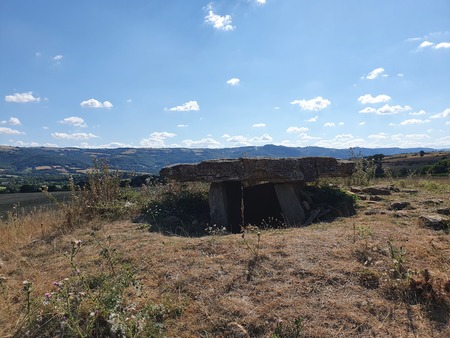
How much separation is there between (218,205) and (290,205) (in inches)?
59.1

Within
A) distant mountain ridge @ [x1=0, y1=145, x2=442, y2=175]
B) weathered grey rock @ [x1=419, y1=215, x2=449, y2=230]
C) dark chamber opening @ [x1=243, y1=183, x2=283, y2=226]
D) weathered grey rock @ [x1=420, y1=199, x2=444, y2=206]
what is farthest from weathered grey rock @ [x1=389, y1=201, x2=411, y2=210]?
distant mountain ridge @ [x1=0, y1=145, x2=442, y2=175]

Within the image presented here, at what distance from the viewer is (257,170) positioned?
7.67m

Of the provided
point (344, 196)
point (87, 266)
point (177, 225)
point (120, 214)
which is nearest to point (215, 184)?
point (177, 225)

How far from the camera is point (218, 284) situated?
4086 mm

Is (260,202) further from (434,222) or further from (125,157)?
(125,157)

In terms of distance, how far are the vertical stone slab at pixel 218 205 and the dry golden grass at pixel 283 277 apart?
1.78m

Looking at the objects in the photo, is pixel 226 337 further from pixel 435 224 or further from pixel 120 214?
pixel 120 214

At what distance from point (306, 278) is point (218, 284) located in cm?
96

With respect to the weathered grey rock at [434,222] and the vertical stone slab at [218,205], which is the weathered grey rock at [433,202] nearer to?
the weathered grey rock at [434,222]

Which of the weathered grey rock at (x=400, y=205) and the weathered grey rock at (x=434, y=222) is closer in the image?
the weathered grey rock at (x=434, y=222)

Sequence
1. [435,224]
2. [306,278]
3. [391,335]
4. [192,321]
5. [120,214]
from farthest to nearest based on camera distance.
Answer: [120,214] → [435,224] → [306,278] → [192,321] → [391,335]

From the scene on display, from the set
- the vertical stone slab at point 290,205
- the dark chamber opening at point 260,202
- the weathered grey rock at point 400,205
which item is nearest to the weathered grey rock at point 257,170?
the vertical stone slab at point 290,205

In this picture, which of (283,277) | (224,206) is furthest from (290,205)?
(283,277)

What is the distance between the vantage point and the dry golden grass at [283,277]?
135 inches
